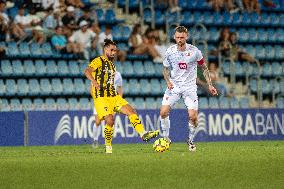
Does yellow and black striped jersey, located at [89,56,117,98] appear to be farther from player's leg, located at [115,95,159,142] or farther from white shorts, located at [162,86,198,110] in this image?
white shorts, located at [162,86,198,110]

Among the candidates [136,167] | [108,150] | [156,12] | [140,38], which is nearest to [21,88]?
[140,38]

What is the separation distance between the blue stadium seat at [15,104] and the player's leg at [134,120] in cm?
722

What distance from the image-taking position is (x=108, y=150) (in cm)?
1658

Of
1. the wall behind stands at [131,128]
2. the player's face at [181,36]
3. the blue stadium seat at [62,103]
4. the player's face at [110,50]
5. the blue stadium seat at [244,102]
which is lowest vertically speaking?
the wall behind stands at [131,128]

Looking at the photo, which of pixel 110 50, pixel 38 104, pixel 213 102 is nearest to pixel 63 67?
pixel 38 104

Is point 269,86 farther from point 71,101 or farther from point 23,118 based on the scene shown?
point 23,118

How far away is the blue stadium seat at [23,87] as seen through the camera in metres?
24.3

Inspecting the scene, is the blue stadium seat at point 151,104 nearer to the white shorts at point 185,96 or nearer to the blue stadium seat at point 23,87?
the blue stadium seat at point 23,87

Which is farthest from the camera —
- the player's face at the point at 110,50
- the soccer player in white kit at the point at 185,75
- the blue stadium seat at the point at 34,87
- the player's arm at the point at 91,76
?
the blue stadium seat at the point at 34,87

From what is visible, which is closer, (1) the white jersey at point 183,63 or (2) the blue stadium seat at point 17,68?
(1) the white jersey at point 183,63

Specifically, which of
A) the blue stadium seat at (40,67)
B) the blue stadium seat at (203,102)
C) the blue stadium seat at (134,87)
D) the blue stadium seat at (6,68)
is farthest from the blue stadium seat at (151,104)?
the blue stadium seat at (6,68)

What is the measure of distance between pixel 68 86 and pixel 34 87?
1.07 m

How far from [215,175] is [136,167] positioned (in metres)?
1.63

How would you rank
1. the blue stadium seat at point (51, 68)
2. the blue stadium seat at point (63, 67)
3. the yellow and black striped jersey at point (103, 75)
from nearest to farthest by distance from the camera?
the yellow and black striped jersey at point (103, 75) < the blue stadium seat at point (51, 68) < the blue stadium seat at point (63, 67)
